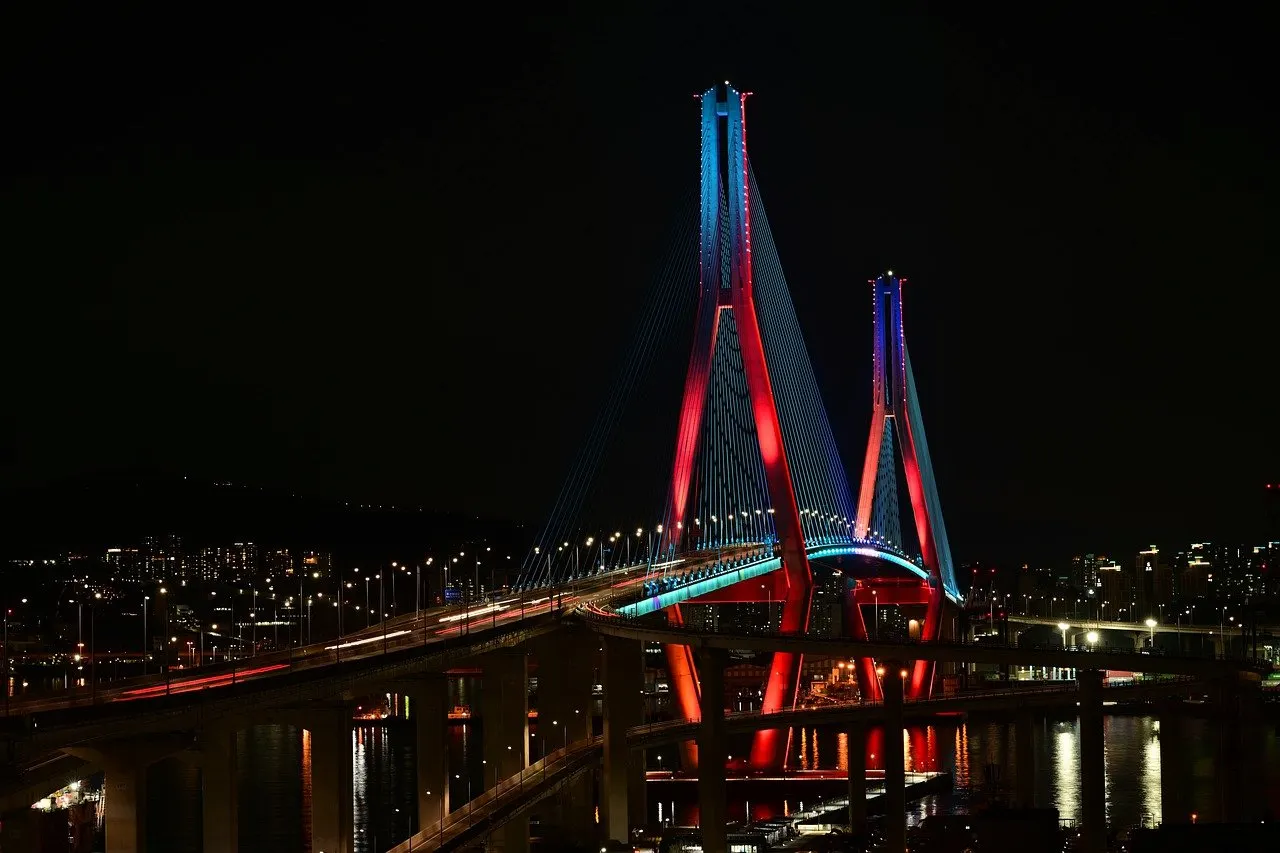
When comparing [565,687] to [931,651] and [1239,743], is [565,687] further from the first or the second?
[1239,743]

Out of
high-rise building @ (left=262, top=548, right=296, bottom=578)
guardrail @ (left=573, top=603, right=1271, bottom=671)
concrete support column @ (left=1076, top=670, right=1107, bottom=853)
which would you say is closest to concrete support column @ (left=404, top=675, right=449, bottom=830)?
guardrail @ (left=573, top=603, right=1271, bottom=671)

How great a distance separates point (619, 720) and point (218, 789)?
12.1m

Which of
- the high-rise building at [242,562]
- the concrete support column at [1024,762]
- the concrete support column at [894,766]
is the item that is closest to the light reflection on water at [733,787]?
the concrete support column at [1024,762]

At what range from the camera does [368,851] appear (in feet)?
104

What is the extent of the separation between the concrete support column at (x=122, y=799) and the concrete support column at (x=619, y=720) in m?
13.5

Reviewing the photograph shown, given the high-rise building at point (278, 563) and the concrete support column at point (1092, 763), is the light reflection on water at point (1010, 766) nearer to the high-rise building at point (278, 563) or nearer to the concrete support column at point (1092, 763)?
the concrete support column at point (1092, 763)

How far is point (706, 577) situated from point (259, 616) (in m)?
32.9

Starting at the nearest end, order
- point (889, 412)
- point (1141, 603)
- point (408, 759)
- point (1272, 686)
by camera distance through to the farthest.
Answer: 1. point (408, 759)
2. point (889, 412)
3. point (1272, 686)
4. point (1141, 603)

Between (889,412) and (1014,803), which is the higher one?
(889,412)

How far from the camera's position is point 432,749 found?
27.8 metres

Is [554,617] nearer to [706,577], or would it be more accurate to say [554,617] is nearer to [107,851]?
[706,577]

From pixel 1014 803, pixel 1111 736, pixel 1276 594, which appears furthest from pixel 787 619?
pixel 1276 594

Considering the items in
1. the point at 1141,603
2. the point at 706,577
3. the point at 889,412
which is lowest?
the point at 1141,603

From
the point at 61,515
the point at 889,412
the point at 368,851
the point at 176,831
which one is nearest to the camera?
the point at 368,851
